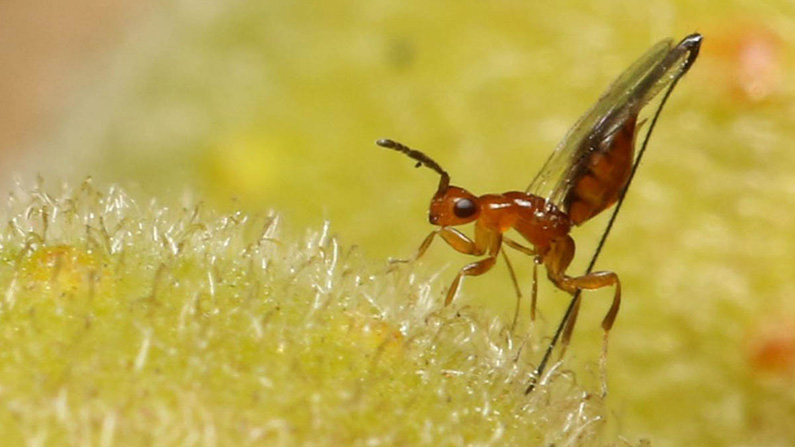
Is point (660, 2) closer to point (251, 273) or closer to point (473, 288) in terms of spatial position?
point (473, 288)

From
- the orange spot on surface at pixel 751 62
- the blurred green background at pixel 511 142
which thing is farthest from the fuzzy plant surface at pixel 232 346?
the orange spot on surface at pixel 751 62

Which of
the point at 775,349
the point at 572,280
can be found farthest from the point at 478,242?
the point at 775,349

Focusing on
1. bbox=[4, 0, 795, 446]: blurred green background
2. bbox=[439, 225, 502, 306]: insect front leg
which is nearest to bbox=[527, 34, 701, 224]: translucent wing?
bbox=[439, 225, 502, 306]: insect front leg

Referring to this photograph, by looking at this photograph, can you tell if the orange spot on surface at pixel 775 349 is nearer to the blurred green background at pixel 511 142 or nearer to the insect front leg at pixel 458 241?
the blurred green background at pixel 511 142

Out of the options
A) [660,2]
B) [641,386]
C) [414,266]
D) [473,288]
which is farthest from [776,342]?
[414,266]

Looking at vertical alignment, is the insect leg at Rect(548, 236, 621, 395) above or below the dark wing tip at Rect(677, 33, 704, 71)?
below

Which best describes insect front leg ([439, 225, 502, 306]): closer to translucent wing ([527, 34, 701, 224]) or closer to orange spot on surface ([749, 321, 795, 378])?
translucent wing ([527, 34, 701, 224])

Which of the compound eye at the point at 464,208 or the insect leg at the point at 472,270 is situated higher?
the compound eye at the point at 464,208
